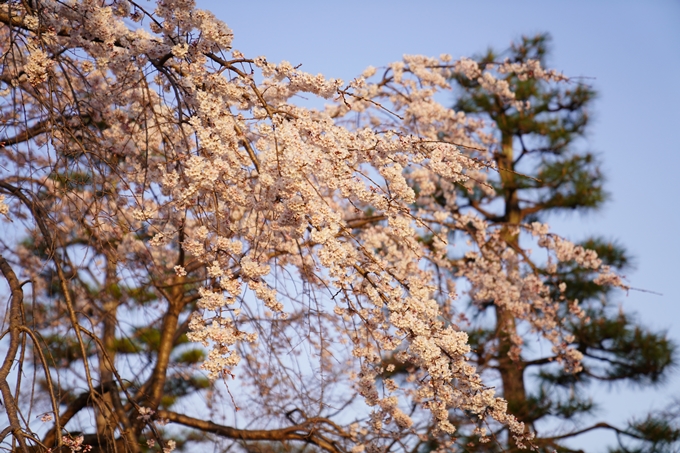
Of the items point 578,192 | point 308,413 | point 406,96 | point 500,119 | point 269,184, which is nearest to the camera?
point 269,184

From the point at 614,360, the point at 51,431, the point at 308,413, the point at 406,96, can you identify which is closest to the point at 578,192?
the point at 614,360

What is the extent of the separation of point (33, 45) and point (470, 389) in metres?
1.84

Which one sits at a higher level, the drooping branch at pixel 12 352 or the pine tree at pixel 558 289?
the pine tree at pixel 558 289

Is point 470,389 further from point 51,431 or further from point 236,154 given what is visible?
point 51,431

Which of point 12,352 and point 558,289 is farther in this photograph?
point 558,289

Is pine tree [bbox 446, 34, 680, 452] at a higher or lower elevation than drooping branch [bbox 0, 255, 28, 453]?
higher

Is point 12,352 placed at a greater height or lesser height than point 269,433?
lesser

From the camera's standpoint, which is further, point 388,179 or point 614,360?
point 614,360

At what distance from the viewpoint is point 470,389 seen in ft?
7.53

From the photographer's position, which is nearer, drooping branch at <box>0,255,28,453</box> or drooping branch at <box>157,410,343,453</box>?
drooping branch at <box>0,255,28,453</box>

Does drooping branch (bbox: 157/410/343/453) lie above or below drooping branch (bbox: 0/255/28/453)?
above

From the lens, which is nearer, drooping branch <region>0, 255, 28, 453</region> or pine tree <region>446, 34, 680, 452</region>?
drooping branch <region>0, 255, 28, 453</region>

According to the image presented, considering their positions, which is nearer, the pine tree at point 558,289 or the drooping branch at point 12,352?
the drooping branch at point 12,352

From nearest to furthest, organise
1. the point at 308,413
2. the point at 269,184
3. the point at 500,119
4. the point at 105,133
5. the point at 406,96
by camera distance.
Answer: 1. the point at 269,184
2. the point at 105,133
3. the point at 308,413
4. the point at 406,96
5. the point at 500,119
